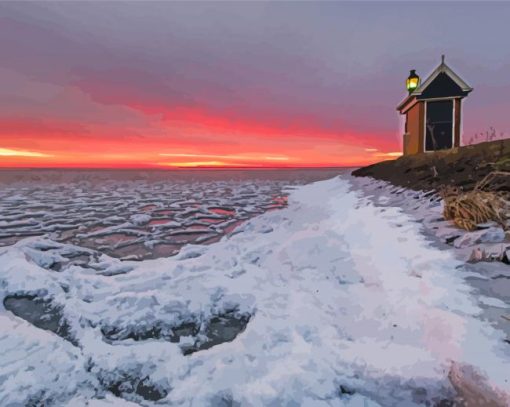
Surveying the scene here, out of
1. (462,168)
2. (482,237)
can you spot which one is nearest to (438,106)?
(462,168)

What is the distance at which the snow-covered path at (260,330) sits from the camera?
83.1 inches

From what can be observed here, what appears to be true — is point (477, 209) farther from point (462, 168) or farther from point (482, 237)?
point (462, 168)

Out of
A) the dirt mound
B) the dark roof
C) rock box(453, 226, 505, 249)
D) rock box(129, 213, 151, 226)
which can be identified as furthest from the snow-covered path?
the dark roof

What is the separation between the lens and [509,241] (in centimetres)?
366

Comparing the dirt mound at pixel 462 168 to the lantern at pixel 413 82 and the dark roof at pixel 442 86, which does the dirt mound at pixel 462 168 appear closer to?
the dark roof at pixel 442 86

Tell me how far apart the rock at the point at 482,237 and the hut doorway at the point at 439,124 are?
1094 cm

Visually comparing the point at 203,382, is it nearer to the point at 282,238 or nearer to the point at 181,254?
the point at 181,254

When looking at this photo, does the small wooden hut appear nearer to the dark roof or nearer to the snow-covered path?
the dark roof

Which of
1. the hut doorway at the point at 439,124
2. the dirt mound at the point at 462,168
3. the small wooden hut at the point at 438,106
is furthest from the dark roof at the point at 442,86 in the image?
the dirt mound at the point at 462,168

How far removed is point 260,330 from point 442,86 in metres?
14.9

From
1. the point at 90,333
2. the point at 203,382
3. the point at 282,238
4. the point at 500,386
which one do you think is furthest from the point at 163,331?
the point at 282,238

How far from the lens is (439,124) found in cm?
1344

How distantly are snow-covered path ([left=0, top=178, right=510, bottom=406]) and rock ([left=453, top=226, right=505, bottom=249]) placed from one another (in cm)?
40

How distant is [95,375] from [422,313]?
9.91ft
